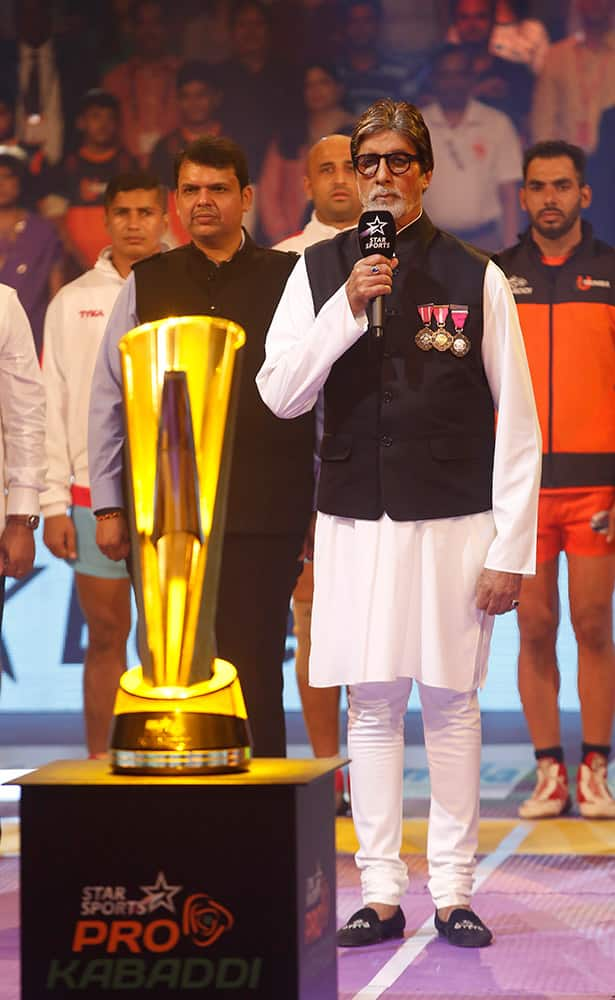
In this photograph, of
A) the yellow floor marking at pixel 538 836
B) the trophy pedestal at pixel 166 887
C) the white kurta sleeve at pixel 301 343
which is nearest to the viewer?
the trophy pedestal at pixel 166 887

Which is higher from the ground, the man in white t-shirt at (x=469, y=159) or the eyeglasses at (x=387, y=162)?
the man in white t-shirt at (x=469, y=159)

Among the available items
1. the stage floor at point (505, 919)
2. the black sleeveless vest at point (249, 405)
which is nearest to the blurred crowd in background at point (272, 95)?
the stage floor at point (505, 919)

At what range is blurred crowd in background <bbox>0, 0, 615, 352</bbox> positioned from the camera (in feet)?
21.0

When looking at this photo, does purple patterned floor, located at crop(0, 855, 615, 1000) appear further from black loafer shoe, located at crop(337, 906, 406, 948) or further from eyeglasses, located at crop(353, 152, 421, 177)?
eyeglasses, located at crop(353, 152, 421, 177)

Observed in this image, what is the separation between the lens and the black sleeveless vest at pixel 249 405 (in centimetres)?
381

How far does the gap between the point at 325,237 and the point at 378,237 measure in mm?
1749

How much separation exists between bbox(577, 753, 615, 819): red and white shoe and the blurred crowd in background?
2287 millimetres

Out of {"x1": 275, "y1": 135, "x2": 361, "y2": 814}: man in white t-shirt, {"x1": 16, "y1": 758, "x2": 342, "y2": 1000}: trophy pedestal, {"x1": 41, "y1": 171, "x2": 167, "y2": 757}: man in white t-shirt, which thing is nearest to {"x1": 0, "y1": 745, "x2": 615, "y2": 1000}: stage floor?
{"x1": 275, "y1": 135, "x2": 361, "y2": 814}: man in white t-shirt

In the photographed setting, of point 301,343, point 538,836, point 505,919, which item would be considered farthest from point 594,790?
point 301,343

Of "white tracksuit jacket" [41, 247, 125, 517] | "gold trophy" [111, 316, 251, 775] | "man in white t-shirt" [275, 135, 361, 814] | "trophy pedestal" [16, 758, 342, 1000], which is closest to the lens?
"trophy pedestal" [16, 758, 342, 1000]

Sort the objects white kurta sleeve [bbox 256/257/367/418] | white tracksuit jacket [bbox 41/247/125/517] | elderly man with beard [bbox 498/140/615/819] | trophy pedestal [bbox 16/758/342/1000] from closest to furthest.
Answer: trophy pedestal [bbox 16/758/342/1000] < white kurta sleeve [bbox 256/257/367/418] < elderly man with beard [bbox 498/140/615/819] < white tracksuit jacket [bbox 41/247/125/517]

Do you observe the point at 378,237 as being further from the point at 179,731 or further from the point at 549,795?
the point at 549,795

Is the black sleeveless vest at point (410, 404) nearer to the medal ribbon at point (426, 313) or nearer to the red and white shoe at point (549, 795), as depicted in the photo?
the medal ribbon at point (426, 313)

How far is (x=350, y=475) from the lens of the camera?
134 inches
